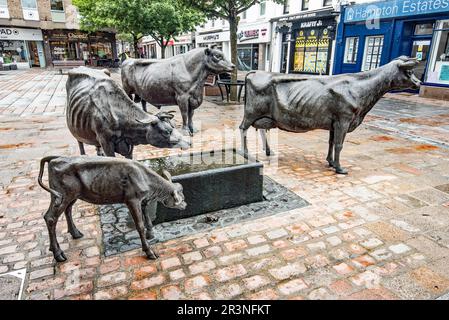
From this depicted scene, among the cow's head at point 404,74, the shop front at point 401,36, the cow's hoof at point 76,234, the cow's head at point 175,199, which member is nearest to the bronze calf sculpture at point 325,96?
the cow's head at point 404,74

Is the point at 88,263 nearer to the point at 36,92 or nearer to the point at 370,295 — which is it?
the point at 370,295

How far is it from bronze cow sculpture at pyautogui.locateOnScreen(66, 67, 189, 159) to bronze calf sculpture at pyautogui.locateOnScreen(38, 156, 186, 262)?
83 cm

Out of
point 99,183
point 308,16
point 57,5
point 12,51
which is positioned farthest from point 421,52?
point 12,51

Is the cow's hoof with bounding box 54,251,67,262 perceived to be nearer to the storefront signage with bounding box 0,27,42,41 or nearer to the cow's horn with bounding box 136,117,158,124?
the cow's horn with bounding box 136,117,158,124

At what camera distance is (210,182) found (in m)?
4.03

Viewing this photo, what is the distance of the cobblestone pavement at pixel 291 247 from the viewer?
9.27 feet

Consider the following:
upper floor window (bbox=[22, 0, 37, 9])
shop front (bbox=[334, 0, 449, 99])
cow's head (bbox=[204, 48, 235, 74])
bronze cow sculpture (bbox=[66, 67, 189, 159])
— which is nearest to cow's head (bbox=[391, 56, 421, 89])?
cow's head (bbox=[204, 48, 235, 74])

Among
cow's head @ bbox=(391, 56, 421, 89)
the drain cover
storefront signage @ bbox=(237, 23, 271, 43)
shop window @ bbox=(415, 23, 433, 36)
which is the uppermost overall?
storefront signage @ bbox=(237, 23, 271, 43)

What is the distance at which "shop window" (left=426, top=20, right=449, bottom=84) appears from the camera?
13.5 metres

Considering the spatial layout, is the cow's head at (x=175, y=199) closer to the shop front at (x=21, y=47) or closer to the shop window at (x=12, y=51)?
the shop front at (x=21, y=47)

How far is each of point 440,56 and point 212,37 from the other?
23.2 metres

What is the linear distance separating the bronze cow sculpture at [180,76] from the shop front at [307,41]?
13.9 metres

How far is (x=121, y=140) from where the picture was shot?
13.3 feet

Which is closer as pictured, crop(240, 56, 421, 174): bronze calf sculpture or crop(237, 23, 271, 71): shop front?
crop(240, 56, 421, 174): bronze calf sculpture
